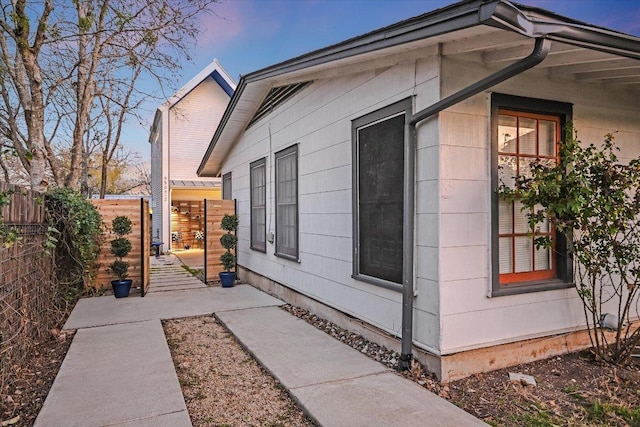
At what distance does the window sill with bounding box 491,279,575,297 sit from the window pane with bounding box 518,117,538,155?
1169 millimetres

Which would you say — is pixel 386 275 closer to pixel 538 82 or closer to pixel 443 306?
pixel 443 306

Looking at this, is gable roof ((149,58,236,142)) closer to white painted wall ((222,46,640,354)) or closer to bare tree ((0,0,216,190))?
bare tree ((0,0,216,190))

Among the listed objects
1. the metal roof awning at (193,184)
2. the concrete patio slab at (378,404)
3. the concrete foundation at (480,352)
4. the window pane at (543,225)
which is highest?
the metal roof awning at (193,184)

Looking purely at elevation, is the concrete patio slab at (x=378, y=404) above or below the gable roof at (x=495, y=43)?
below

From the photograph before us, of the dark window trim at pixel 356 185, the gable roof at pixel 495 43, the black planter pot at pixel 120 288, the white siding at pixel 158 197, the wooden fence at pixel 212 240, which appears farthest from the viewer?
the white siding at pixel 158 197

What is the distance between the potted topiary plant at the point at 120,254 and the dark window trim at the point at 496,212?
6007mm

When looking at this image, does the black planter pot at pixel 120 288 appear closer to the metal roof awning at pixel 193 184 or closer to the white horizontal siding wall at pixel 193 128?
the metal roof awning at pixel 193 184

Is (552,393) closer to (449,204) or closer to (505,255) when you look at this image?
(505,255)

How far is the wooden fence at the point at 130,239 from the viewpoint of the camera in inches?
288

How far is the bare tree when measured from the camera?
643 centimetres

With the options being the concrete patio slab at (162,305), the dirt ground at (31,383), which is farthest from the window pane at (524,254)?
the dirt ground at (31,383)

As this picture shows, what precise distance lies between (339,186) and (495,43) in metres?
2.30

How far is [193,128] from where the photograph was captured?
15.7 m

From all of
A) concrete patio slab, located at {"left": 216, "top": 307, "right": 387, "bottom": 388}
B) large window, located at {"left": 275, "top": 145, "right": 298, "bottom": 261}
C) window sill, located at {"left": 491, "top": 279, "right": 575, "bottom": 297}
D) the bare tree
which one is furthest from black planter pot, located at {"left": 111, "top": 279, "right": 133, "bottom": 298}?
window sill, located at {"left": 491, "top": 279, "right": 575, "bottom": 297}
